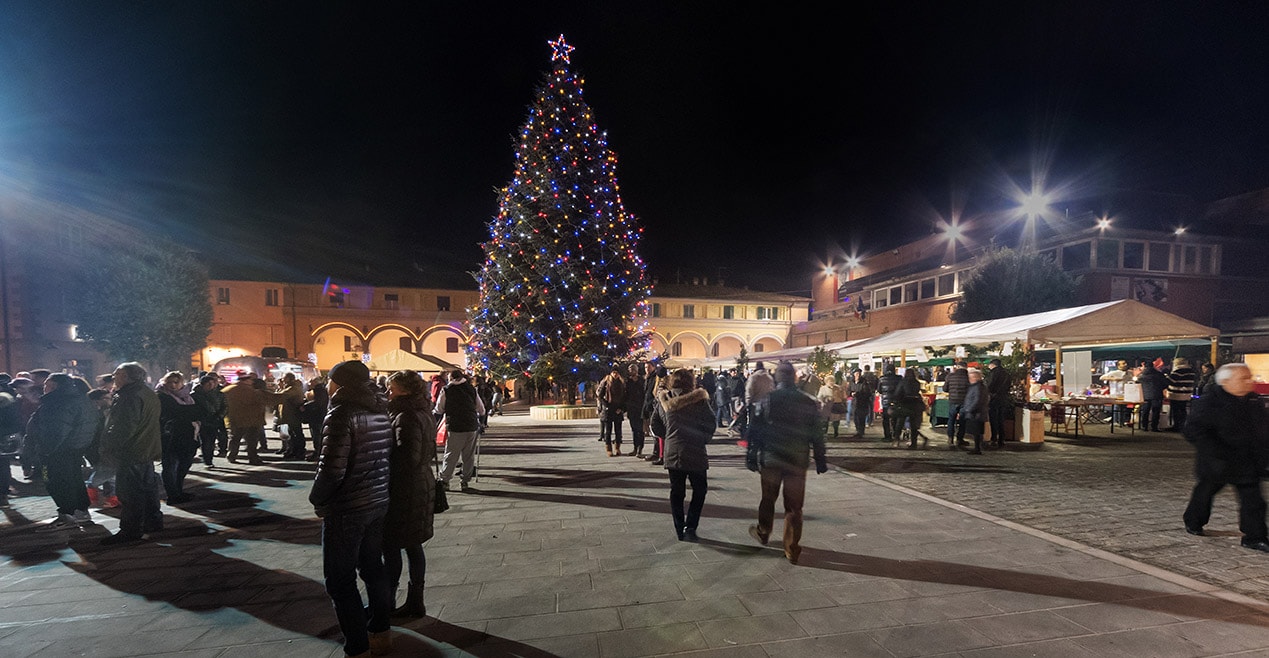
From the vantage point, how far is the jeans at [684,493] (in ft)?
15.7

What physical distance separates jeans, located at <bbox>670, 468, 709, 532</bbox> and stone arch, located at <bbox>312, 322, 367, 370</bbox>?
40785 mm

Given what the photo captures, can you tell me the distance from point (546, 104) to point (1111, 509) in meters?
19.4

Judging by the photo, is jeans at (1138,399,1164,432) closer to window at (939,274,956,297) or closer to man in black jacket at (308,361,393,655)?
man in black jacket at (308,361,393,655)

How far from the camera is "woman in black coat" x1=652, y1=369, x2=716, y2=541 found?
15.3 ft

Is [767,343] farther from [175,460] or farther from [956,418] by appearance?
[175,460]

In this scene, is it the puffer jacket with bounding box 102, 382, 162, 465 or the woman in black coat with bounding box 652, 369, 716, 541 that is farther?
the puffer jacket with bounding box 102, 382, 162, 465

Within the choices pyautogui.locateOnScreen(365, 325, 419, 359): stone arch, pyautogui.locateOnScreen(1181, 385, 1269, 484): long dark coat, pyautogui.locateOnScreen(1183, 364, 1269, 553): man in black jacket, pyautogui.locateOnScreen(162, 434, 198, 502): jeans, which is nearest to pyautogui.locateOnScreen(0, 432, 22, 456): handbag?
pyautogui.locateOnScreen(162, 434, 198, 502): jeans

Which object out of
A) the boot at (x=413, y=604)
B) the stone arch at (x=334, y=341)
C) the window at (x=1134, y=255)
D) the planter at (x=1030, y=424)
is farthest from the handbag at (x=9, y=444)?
the window at (x=1134, y=255)

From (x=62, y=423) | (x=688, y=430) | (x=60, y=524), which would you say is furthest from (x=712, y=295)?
(x=62, y=423)

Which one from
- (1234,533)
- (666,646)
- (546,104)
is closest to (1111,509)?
(1234,533)

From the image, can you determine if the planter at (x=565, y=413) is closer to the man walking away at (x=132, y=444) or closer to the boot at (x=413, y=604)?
the man walking away at (x=132, y=444)

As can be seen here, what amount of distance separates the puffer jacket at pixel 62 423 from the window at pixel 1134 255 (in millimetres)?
39120

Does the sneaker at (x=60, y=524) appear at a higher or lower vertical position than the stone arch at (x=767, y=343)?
lower

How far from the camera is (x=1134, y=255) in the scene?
1088 inches
